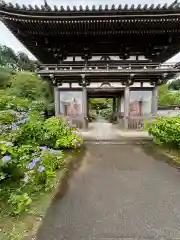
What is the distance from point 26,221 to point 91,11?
6.53m

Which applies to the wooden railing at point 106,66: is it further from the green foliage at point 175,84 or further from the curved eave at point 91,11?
the green foliage at point 175,84

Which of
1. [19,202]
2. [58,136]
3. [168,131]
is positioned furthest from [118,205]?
[168,131]

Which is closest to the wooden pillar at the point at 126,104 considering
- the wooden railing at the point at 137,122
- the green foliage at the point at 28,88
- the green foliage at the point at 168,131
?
the wooden railing at the point at 137,122

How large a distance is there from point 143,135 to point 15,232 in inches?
244

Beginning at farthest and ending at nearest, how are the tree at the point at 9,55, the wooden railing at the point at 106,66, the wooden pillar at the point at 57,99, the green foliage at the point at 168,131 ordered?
the tree at the point at 9,55 < the wooden pillar at the point at 57,99 < the wooden railing at the point at 106,66 < the green foliage at the point at 168,131

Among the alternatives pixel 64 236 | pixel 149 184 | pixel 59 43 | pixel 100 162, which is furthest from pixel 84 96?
pixel 64 236

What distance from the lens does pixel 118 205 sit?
8.82 feet

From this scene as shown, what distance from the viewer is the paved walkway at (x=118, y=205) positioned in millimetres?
2127

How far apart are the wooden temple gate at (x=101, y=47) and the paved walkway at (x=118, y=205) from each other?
425cm

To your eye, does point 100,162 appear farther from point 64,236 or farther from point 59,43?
point 59,43

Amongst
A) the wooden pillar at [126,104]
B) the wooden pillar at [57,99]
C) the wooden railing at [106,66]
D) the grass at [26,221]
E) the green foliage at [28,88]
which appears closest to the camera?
the grass at [26,221]

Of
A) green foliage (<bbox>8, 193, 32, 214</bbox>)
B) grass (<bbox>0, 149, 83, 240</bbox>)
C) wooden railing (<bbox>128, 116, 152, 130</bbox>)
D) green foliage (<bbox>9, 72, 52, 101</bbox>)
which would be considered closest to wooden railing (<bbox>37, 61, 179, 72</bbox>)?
wooden railing (<bbox>128, 116, 152, 130</bbox>)

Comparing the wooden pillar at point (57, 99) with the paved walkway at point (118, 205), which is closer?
the paved walkway at point (118, 205)

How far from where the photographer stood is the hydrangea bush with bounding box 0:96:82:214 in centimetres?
267
